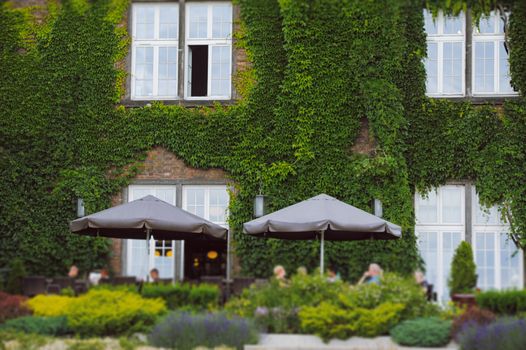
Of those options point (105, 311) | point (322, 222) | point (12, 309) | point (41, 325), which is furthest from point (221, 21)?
point (41, 325)

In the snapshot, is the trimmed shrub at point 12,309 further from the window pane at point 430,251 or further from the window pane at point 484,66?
the window pane at point 484,66

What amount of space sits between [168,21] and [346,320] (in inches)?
420

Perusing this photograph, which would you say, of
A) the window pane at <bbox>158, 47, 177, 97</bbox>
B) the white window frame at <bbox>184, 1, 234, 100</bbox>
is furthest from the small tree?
the window pane at <bbox>158, 47, 177, 97</bbox>

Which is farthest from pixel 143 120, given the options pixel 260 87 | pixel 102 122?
pixel 260 87

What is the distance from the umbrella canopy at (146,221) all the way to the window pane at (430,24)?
23.3 ft

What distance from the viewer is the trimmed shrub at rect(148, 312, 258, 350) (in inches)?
583

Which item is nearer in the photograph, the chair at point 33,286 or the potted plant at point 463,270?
the chair at point 33,286

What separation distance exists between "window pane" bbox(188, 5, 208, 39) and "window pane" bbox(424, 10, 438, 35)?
481 centimetres

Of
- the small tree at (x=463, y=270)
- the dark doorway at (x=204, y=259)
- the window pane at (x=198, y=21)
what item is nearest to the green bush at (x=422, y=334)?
the small tree at (x=463, y=270)

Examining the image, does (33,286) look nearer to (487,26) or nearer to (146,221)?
(146,221)

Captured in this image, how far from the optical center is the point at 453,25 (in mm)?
23406

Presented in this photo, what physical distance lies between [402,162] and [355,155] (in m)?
0.99

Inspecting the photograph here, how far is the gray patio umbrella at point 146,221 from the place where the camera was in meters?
18.5

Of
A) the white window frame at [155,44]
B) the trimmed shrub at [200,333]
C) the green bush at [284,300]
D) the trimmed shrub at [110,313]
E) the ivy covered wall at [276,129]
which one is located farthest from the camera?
the white window frame at [155,44]
